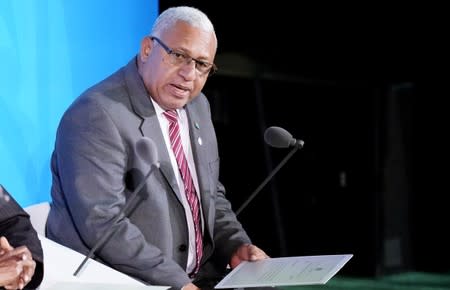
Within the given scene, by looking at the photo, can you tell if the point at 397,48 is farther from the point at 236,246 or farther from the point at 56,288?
the point at 56,288

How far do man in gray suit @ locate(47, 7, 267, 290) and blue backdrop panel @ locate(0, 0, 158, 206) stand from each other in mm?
207

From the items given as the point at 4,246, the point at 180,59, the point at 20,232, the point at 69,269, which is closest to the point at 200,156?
the point at 180,59

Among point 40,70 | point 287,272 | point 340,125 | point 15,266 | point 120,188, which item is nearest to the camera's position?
point 15,266

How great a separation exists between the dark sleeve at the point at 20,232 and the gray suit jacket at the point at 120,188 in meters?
0.30

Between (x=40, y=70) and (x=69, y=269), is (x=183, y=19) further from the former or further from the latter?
(x=69, y=269)

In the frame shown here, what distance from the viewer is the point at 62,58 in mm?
3461

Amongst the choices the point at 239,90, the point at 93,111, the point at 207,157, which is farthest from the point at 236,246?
the point at 239,90

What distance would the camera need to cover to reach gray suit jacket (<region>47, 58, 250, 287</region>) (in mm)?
2930

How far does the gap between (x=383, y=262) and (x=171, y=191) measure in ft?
13.9

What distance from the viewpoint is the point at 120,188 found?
9.78 feet

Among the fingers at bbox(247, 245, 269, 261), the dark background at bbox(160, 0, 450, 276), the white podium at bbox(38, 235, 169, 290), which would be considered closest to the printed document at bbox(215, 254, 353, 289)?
the fingers at bbox(247, 245, 269, 261)

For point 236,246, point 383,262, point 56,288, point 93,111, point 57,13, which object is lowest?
point 383,262

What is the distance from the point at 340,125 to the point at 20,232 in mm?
4530

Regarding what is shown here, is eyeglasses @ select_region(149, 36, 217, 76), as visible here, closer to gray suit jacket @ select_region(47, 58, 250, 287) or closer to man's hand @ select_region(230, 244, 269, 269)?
gray suit jacket @ select_region(47, 58, 250, 287)
